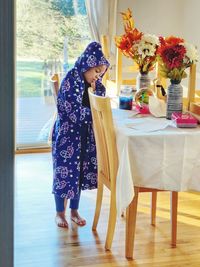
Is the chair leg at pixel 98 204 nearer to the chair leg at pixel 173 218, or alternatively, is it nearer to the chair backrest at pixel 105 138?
the chair backrest at pixel 105 138

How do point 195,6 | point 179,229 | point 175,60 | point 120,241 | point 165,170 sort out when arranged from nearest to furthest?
point 165,170 → point 175,60 → point 120,241 → point 179,229 → point 195,6

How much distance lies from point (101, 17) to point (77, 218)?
224 centimetres

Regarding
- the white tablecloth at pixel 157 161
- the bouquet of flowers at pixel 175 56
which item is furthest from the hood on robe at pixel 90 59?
the white tablecloth at pixel 157 161

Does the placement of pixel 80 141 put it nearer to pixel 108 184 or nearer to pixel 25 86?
pixel 108 184

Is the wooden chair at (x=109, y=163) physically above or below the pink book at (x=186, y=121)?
below

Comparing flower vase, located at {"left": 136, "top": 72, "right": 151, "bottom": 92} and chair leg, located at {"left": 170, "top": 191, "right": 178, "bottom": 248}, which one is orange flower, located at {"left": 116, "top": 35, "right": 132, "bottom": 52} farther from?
chair leg, located at {"left": 170, "top": 191, "right": 178, "bottom": 248}

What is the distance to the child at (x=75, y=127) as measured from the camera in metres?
2.86

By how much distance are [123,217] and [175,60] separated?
3.84ft

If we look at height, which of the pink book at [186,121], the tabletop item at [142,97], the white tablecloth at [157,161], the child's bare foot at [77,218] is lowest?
the child's bare foot at [77,218]

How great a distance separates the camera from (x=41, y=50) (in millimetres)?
4613

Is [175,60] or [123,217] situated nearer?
[175,60]

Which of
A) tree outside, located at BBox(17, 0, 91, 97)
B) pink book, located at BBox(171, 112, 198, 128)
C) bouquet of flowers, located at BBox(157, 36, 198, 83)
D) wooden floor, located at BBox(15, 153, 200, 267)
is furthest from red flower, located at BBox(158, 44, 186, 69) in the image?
tree outside, located at BBox(17, 0, 91, 97)

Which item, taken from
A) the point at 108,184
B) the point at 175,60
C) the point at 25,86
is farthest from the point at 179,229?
the point at 25,86

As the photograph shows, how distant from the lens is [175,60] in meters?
2.59
